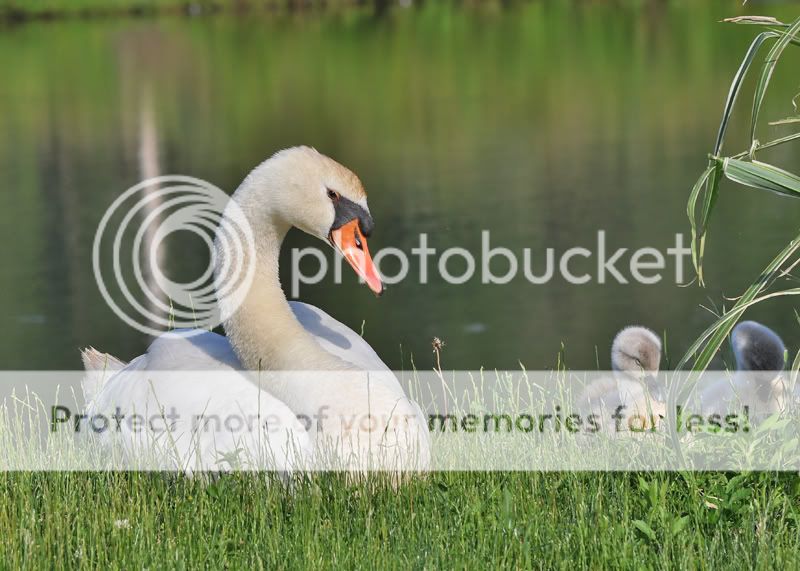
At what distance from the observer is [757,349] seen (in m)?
6.01

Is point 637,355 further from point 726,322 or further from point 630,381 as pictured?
point 726,322

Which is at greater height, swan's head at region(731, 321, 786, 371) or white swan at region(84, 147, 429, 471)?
white swan at region(84, 147, 429, 471)

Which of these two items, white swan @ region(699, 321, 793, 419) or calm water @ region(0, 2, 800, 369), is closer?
white swan @ region(699, 321, 793, 419)

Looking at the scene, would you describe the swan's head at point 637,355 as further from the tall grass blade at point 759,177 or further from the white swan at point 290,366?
the tall grass blade at point 759,177

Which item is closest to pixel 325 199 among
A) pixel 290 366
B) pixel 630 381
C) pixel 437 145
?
pixel 290 366

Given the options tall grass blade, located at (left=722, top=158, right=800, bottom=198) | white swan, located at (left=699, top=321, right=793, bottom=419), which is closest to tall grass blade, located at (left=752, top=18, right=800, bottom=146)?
tall grass blade, located at (left=722, top=158, right=800, bottom=198)

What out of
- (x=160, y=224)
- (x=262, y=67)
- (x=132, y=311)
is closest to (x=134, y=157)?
(x=160, y=224)

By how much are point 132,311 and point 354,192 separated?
963cm

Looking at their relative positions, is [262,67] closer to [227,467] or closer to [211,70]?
[211,70]

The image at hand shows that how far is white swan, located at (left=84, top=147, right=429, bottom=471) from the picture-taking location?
465 centimetres

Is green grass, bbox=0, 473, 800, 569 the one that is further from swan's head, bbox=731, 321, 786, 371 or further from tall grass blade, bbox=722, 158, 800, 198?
swan's head, bbox=731, 321, 786, 371

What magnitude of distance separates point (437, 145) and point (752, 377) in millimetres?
16769

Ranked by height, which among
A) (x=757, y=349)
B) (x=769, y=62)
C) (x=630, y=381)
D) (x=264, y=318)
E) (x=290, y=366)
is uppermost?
(x=769, y=62)

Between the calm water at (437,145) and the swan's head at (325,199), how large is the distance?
2.34ft
